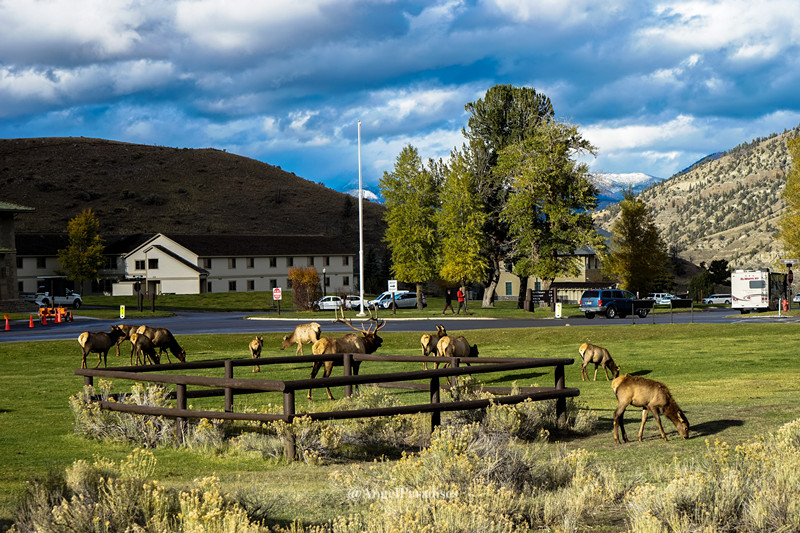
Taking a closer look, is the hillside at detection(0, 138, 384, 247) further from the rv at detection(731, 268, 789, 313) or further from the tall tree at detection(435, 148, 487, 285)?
the rv at detection(731, 268, 789, 313)

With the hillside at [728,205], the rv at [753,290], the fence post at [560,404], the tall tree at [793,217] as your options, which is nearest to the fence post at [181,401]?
the fence post at [560,404]

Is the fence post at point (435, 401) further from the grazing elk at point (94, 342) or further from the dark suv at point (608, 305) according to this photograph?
the dark suv at point (608, 305)

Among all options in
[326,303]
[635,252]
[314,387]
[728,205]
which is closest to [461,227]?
[326,303]

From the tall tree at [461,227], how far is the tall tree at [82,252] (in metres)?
46.3

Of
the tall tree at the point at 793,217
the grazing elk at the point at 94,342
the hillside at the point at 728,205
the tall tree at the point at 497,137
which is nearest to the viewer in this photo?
the grazing elk at the point at 94,342

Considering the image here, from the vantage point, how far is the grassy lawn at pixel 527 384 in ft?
32.6

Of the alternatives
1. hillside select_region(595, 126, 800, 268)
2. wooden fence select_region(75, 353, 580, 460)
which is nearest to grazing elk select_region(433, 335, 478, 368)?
wooden fence select_region(75, 353, 580, 460)

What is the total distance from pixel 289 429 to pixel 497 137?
2359 inches

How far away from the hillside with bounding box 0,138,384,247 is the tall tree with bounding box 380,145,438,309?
59.2m

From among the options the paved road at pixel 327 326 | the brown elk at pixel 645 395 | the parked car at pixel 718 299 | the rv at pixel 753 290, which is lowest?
the paved road at pixel 327 326

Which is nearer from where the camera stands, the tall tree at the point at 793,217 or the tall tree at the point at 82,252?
the tall tree at the point at 793,217

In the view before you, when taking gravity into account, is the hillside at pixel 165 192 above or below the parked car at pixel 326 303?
A: above

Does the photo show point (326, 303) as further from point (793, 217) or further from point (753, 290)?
point (793, 217)

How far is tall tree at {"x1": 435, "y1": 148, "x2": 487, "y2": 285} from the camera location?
206 ft
